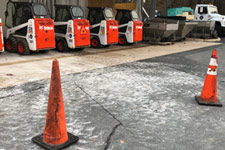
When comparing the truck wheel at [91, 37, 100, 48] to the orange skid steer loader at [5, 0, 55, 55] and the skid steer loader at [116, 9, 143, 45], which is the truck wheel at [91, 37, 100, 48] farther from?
the orange skid steer loader at [5, 0, 55, 55]

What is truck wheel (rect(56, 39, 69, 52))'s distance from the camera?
31.5ft

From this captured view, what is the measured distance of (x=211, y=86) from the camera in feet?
13.3

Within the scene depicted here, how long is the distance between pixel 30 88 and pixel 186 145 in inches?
126

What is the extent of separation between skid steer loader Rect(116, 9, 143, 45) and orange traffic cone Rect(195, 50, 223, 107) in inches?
322

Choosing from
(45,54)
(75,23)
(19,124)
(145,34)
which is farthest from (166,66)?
(145,34)

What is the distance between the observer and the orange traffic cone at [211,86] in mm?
4027

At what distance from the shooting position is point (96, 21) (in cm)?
1130

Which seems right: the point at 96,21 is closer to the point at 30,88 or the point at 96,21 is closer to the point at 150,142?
the point at 30,88

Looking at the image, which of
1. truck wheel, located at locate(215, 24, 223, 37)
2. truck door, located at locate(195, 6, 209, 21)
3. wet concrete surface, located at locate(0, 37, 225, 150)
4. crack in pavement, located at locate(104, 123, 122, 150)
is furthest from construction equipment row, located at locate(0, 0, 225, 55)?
truck wheel, located at locate(215, 24, 223, 37)

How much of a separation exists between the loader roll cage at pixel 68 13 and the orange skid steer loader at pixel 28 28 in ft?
3.57

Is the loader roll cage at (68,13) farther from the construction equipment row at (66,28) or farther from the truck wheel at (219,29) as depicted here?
the truck wheel at (219,29)

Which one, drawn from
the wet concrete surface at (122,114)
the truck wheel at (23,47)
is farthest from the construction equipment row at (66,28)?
the wet concrete surface at (122,114)

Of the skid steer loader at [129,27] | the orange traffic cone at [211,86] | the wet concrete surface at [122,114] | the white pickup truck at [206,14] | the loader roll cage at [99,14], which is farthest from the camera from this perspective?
the white pickup truck at [206,14]

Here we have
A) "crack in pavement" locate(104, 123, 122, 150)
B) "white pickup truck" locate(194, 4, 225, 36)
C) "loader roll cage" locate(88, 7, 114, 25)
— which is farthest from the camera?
"white pickup truck" locate(194, 4, 225, 36)
